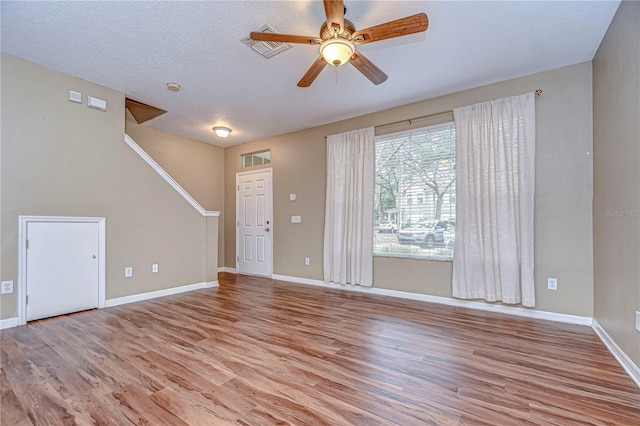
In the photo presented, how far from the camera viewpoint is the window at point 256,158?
5.72m

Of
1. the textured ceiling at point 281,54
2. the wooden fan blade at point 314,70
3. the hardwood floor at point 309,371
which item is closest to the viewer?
the hardwood floor at point 309,371

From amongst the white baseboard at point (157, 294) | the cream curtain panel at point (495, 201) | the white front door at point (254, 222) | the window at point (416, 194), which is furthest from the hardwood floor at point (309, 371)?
the white front door at point (254, 222)

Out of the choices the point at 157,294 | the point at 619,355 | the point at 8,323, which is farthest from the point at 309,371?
the point at 8,323

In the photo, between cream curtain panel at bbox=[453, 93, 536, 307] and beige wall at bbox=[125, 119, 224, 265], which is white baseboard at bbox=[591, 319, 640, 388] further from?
beige wall at bbox=[125, 119, 224, 265]

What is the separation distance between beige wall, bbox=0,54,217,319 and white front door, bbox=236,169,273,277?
4.25 ft

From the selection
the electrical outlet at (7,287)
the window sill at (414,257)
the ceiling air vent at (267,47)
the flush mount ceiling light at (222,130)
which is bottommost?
the electrical outlet at (7,287)

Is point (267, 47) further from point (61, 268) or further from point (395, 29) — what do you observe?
point (61, 268)

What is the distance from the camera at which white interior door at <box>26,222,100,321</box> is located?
303 centimetres

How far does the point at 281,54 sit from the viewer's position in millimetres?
2873

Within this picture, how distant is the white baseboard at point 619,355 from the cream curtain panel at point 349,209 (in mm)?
2478

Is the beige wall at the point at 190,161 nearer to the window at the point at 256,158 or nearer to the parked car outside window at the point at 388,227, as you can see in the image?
the window at the point at 256,158

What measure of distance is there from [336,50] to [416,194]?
237 centimetres

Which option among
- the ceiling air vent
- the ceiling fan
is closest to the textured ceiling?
the ceiling air vent

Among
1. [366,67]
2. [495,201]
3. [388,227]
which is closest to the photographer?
[366,67]
